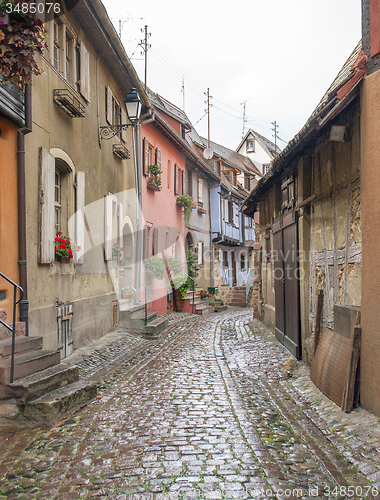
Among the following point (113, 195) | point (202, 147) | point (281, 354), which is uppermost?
point (202, 147)

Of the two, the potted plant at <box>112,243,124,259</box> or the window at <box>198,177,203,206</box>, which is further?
the window at <box>198,177,203,206</box>

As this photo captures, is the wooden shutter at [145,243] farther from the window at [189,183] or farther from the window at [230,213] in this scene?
the window at [230,213]

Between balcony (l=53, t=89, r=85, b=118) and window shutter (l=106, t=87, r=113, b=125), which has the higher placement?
window shutter (l=106, t=87, r=113, b=125)

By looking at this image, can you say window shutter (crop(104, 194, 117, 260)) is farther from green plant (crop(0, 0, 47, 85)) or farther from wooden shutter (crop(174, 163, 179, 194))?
wooden shutter (crop(174, 163, 179, 194))

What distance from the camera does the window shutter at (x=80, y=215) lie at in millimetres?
8828

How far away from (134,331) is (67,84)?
6111 mm

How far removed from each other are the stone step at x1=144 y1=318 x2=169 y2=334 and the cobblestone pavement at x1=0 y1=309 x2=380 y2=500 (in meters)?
4.49

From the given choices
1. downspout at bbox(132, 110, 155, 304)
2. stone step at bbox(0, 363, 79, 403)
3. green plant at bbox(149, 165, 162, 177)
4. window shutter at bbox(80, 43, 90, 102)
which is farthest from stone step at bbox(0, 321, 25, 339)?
green plant at bbox(149, 165, 162, 177)

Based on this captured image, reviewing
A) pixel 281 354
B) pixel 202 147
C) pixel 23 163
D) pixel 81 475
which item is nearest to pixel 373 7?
pixel 23 163

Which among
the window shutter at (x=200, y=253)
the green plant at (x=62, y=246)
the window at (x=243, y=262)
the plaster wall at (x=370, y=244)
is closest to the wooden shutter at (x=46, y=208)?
the green plant at (x=62, y=246)

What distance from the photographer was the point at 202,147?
26625mm

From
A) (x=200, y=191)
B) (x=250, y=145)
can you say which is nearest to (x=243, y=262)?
(x=200, y=191)

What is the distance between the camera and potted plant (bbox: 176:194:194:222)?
19.8 meters

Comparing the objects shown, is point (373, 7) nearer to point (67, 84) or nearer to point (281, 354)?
point (67, 84)
